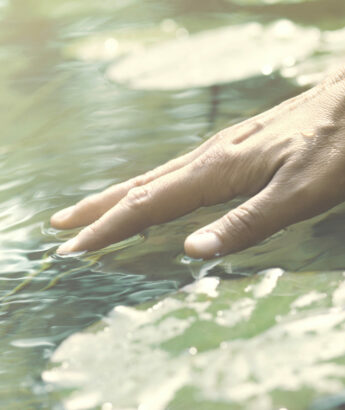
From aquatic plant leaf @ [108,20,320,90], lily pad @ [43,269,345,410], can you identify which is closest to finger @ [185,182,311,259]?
lily pad @ [43,269,345,410]

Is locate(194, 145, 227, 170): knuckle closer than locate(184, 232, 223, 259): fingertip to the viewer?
No

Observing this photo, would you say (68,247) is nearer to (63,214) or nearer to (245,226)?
(63,214)

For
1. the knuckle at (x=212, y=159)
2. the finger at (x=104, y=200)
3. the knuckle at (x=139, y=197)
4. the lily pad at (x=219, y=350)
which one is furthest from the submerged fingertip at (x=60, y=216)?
the lily pad at (x=219, y=350)

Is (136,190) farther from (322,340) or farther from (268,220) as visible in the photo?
(322,340)

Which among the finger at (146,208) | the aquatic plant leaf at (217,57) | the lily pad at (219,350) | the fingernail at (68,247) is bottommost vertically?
the lily pad at (219,350)

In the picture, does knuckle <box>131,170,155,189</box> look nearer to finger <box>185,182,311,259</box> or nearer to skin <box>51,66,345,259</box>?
skin <box>51,66,345,259</box>

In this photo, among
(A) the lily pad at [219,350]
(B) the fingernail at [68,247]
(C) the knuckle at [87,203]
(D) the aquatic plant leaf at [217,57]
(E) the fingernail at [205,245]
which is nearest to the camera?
(A) the lily pad at [219,350]

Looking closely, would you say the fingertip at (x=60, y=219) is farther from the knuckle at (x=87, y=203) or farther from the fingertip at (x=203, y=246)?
the fingertip at (x=203, y=246)

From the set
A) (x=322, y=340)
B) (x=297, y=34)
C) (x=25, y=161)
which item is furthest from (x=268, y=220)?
(x=297, y=34)
